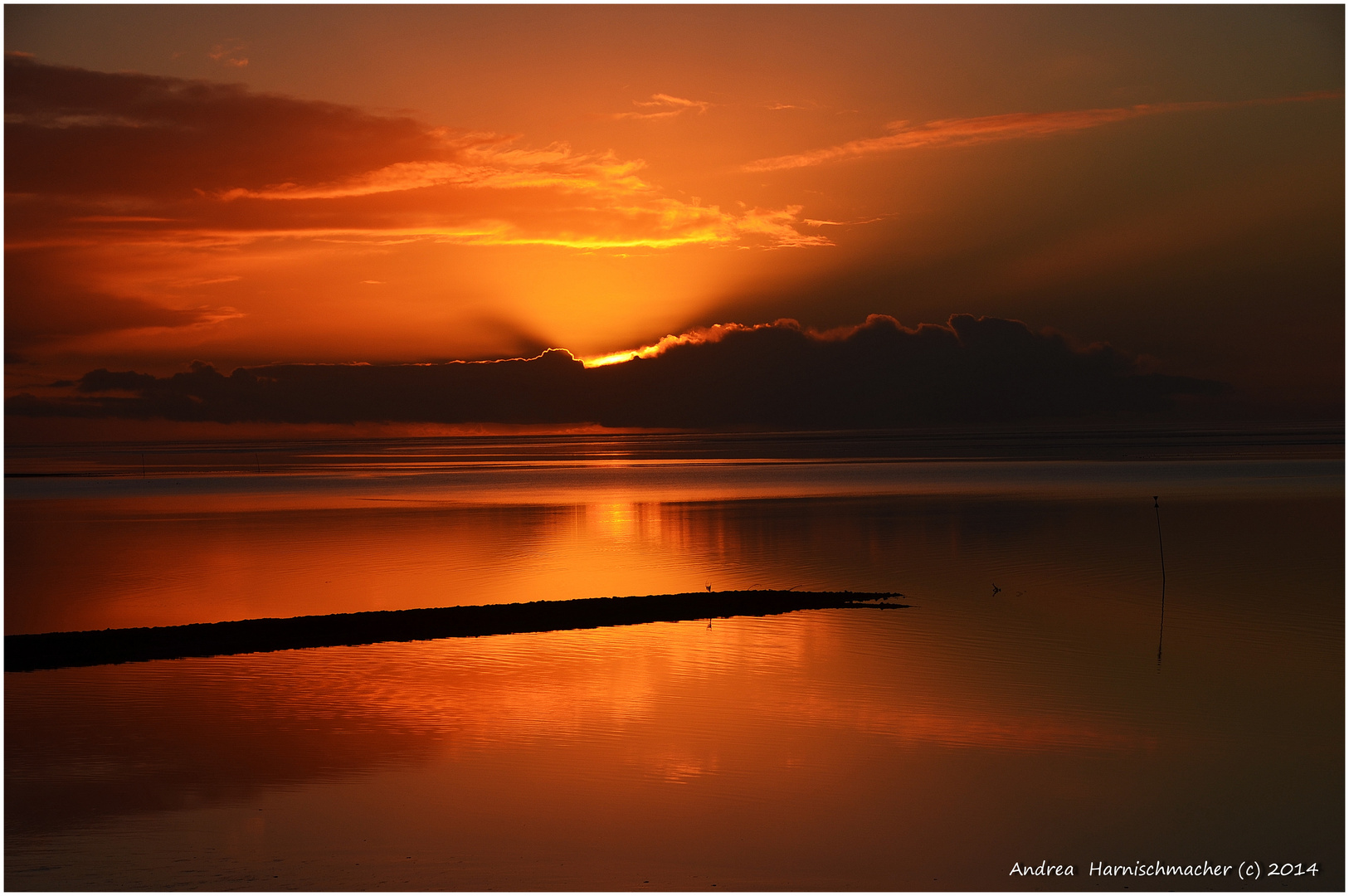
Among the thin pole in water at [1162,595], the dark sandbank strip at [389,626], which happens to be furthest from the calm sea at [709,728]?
the dark sandbank strip at [389,626]

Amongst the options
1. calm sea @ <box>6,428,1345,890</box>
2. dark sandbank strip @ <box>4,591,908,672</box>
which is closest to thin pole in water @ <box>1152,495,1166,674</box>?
calm sea @ <box>6,428,1345,890</box>

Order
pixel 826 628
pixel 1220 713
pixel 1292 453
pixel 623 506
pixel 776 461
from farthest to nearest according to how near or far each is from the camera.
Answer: pixel 776 461 → pixel 1292 453 → pixel 623 506 → pixel 826 628 → pixel 1220 713

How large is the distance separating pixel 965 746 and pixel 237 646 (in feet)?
43.9

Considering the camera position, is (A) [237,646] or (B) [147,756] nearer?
(B) [147,756]

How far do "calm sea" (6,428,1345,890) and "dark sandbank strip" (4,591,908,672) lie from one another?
69 cm

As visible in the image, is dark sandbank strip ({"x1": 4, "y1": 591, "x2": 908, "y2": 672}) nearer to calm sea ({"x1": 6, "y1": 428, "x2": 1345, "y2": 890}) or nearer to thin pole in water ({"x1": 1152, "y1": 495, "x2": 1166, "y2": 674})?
calm sea ({"x1": 6, "y1": 428, "x2": 1345, "y2": 890})

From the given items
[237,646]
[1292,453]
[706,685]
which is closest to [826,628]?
[706,685]

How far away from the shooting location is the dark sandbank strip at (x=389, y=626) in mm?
19031

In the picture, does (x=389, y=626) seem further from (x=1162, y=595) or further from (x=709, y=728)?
(x=1162, y=595)

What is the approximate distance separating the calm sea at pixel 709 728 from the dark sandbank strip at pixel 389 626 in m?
0.69

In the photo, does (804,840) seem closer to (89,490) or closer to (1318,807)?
(1318,807)

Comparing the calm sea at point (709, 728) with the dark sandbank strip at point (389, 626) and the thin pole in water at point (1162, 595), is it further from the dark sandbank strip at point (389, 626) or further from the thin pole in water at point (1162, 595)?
the dark sandbank strip at point (389, 626)


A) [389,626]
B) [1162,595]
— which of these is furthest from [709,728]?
[1162,595]

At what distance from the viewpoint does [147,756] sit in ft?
45.6
